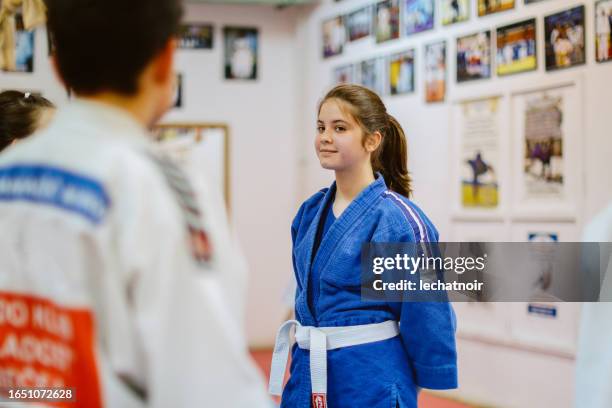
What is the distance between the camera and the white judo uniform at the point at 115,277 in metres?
1.02

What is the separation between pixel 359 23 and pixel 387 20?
1.55 feet

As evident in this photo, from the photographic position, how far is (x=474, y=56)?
17.8ft

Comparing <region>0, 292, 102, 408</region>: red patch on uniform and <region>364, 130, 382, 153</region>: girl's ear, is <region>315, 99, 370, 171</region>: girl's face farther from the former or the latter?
<region>0, 292, 102, 408</region>: red patch on uniform

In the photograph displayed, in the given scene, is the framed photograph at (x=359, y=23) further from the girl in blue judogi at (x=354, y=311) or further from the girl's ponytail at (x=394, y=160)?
the girl in blue judogi at (x=354, y=311)

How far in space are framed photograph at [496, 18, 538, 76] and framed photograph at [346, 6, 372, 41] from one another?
169 centimetres

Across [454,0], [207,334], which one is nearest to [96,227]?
[207,334]

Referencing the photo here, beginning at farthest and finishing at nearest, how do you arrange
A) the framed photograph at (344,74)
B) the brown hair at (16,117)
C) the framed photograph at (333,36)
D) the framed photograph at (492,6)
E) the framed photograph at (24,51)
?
the framed photograph at (24,51) → the framed photograph at (333,36) → the framed photograph at (344,74) → the framed photograph at (492,6) → the brown hair at (16,117)

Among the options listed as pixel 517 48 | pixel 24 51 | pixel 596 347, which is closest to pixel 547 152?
pixel 517 48

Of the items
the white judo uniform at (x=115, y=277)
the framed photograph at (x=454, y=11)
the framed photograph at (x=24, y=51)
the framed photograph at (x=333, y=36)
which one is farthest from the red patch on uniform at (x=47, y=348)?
the framed photograph at (x=24, y=51)

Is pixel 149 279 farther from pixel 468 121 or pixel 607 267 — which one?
pixel 468 121

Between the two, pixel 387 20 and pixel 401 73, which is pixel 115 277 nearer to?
pixel 401 73

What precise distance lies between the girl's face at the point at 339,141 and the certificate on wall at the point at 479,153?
2724mm

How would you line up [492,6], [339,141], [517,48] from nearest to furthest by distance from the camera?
[339,141] → [517,48] → [492,6]

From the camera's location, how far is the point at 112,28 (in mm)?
1096
